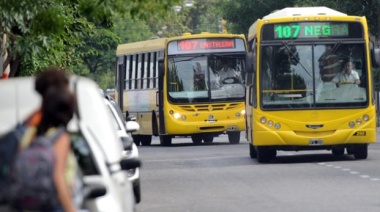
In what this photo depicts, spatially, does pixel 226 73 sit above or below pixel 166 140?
above

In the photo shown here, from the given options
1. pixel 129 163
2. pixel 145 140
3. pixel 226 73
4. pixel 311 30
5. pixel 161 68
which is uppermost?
pixel 311 30

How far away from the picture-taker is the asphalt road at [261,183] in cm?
1850

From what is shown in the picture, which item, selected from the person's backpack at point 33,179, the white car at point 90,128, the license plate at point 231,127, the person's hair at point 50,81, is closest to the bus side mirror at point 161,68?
the license plate at point 231,127

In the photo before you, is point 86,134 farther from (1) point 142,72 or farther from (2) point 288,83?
(1) point 142,72

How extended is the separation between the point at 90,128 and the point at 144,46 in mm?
33805

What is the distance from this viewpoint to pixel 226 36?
41.3 meters

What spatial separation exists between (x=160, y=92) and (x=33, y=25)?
24.8 metres

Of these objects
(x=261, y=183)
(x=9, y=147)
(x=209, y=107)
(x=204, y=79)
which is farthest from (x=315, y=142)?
(x=9, y=147)

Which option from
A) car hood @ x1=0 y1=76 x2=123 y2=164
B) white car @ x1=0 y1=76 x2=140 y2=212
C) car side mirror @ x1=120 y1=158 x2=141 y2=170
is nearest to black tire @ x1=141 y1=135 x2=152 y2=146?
car side mirror @ x1=120 y1=158 x2=141 y2=170

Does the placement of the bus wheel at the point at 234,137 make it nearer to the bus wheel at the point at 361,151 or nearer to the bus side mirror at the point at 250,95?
the bus side mirror at the point at 250,95

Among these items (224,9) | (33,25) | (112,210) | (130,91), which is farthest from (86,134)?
(224,9)

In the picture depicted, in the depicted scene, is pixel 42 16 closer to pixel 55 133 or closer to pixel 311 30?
pixel 55 133

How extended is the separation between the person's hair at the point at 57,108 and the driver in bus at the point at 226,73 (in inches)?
1303

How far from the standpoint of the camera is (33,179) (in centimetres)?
766
